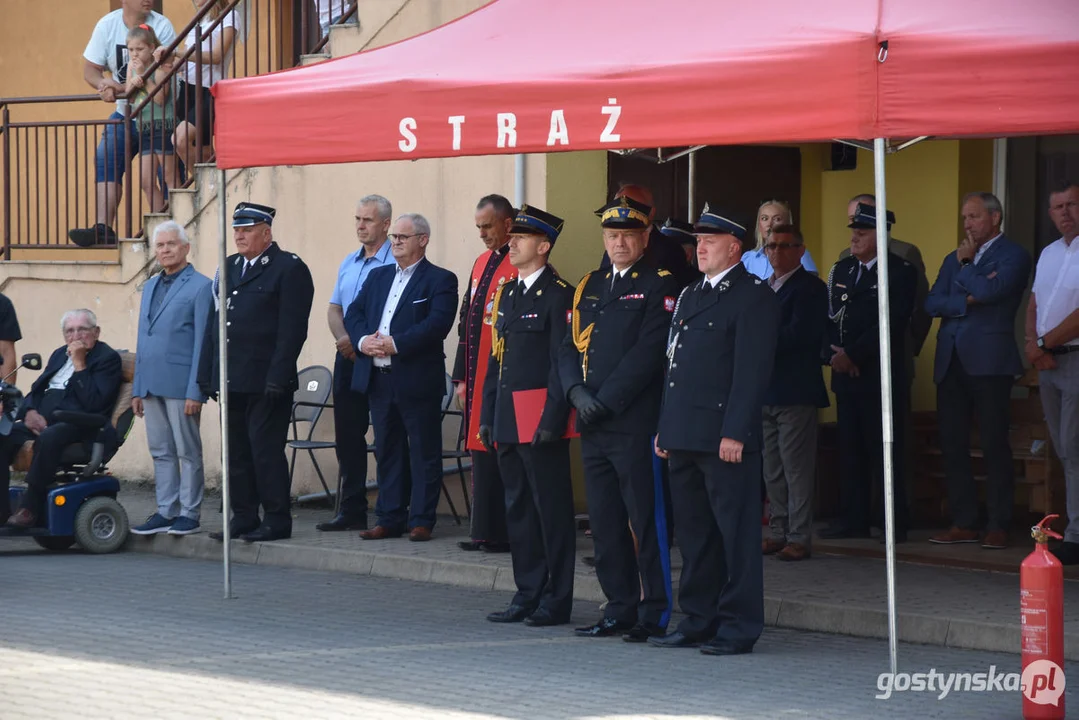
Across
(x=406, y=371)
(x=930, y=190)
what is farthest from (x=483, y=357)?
(x=930, y=190)

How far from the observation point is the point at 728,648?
7520 mm

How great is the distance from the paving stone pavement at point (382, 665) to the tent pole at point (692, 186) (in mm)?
3155

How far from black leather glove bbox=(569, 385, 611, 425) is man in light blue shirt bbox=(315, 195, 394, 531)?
3.15 metres

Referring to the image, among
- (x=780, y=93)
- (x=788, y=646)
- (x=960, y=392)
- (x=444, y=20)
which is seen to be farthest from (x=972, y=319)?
(x=444, y=20)

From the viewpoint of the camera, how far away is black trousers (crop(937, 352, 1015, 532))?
976cm

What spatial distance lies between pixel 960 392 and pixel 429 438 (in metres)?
3.12

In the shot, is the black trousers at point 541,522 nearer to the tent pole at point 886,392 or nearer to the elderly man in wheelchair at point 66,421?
the tent pole at point 886,392

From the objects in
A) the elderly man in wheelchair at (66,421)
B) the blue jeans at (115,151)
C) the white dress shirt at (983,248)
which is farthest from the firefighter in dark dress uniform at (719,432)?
the blue jeans at (115,151)

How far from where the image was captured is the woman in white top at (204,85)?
1350 cm

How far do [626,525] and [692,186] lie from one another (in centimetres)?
360

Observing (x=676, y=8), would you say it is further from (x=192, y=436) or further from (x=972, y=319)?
(x=192, y=436)

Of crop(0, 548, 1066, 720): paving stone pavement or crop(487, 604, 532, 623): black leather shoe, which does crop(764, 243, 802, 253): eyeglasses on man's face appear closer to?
crop(0, 548, 1066, 720): paving stone pavement

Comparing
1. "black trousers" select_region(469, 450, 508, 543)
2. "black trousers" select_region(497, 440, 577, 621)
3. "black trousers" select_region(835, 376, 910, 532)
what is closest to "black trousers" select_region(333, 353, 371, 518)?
"black trousers" select_region(469, 450, 508, 543)

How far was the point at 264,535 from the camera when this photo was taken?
10648 millimetres
